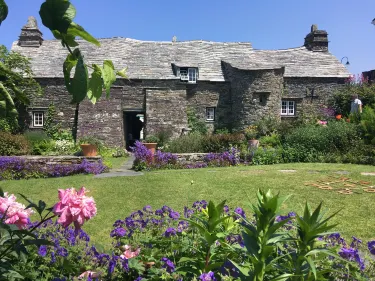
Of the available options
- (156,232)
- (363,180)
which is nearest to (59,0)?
(156,232)

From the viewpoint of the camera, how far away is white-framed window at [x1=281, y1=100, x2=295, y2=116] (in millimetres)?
24688

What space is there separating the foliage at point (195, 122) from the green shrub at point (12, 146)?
35.2ft

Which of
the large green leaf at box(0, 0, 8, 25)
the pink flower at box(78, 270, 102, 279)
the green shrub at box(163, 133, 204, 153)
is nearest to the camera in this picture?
A: the large green leaf at box(0, 0, 8, 25)

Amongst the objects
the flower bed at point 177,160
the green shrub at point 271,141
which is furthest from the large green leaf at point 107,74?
the green shrub at point 271,141

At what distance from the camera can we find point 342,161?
1339 cm

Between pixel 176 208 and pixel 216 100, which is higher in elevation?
pixel 216 100

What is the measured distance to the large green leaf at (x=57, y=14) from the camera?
43.0 inches

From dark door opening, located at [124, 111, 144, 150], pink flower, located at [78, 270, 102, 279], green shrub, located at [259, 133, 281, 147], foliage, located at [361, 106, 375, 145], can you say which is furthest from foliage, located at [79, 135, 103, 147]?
pink flower, located at [78, 270, 102, 279]

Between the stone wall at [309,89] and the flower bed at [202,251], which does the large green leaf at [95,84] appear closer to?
the flower bed at [202,251]

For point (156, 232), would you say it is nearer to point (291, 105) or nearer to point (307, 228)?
point (307, 228)

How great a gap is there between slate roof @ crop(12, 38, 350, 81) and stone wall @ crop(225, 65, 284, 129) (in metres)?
0.69

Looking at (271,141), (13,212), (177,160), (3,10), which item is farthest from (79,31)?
(271,141)

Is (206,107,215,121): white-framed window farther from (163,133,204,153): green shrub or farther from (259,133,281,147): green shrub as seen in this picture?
(163,133,204,153): green shrub

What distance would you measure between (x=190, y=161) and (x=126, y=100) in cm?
1024
